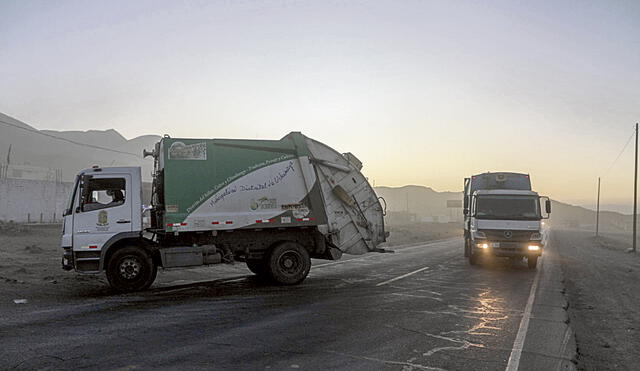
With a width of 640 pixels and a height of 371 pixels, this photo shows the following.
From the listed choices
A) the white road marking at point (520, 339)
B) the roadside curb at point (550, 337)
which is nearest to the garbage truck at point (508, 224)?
the roadside curb at point (550, 337)

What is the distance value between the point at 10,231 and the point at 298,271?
80.3 feet

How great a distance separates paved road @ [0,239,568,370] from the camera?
18.4 ft

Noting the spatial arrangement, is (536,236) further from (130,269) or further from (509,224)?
(130,269)

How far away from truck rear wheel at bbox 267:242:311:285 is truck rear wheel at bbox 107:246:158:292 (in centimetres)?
284

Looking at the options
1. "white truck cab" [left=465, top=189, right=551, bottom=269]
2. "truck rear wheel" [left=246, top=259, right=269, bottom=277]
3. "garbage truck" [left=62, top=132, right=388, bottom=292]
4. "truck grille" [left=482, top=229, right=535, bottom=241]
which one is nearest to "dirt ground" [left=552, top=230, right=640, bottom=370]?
"white truck cab" [left=465, top=189, right=551, bottom=269]

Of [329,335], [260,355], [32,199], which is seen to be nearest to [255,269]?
[329,335]

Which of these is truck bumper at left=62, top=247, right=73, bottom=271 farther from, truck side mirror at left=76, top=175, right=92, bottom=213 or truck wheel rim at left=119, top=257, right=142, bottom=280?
truck wheel rim at left=119, top=257, right=142, bottom=280

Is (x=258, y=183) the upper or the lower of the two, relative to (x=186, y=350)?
upper

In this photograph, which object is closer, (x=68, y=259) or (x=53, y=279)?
(x=68, y=259)

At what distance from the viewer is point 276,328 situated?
721cm

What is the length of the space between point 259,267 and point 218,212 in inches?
95.8

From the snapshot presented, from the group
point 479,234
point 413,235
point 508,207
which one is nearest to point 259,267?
point 479,234

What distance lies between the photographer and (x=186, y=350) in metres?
5.97

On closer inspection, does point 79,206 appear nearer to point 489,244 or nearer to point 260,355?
point 260,355
